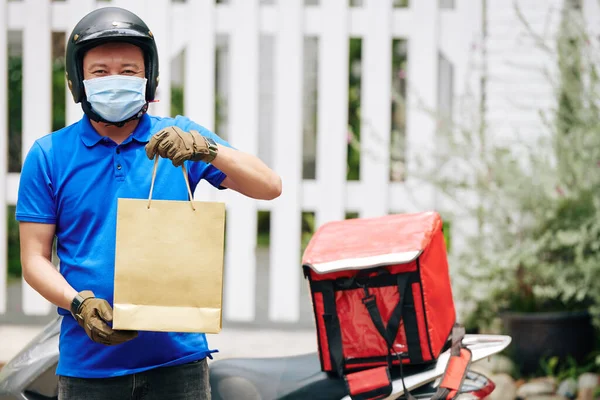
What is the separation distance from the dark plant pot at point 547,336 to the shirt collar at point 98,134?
275 cm

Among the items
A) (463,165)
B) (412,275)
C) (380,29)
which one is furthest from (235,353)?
(412,275)

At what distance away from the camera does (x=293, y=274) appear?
5.02 meters

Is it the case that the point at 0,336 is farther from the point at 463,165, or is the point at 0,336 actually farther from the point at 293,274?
the point at 463,165

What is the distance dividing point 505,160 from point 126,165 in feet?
9.66

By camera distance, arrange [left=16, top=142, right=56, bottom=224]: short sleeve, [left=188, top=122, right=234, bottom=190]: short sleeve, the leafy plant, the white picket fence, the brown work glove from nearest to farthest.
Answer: the brown work glove < [left=16, top=142, right=56, bottom=224]: short sleeve < [left=188, top=122, right=234, bottom=190]: short sleeve < the leafy plant < the white picket fence

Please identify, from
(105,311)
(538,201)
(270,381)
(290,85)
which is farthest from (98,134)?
(290,85)

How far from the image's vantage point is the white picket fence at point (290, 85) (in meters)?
4.94

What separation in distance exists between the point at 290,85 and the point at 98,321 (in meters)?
3.42

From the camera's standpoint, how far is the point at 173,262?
5.83 feet

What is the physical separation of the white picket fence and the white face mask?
3036 mm

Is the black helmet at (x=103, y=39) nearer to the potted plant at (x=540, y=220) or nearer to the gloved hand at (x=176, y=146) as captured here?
the gloved hand at (x=176, y=146)

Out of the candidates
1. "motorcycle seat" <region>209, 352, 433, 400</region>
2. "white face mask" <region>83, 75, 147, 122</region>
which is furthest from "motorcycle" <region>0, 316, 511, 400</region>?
"white face mask" <region>83, 75, 147, 122</region>

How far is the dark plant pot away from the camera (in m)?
4.14

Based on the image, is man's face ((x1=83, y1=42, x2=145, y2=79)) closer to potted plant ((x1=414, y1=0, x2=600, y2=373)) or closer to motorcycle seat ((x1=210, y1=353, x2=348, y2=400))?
motorcycle seat ((x1=210, y1=353, x2=348, y2=400))
